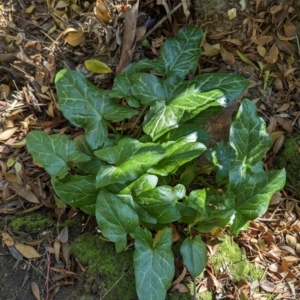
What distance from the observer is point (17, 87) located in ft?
7.75

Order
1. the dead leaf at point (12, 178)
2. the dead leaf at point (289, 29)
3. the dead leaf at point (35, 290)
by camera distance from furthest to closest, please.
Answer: the dead leaf at point (289, 29) < the dead leaf at point (12, 178) < the dead leaf at point (35, 290)

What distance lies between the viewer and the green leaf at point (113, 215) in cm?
180

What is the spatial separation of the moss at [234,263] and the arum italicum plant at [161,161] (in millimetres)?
144

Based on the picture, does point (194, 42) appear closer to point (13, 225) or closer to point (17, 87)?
point (17, 87)

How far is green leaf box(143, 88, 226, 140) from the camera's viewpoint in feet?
6.25

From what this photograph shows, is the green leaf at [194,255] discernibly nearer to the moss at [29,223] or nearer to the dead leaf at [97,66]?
the moss at [29,223]

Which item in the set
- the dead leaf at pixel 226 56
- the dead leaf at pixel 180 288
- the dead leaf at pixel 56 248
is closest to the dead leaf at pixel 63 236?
the dead leaf at pixel 56 248

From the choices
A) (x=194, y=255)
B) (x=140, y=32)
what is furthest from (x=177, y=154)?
(x=140, y=32)

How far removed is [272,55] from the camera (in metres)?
2.29

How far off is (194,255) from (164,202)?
26 cm

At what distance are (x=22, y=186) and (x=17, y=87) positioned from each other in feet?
1.84

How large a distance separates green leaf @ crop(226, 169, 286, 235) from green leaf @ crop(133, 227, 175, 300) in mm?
310

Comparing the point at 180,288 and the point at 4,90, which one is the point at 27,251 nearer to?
the point at 180,288

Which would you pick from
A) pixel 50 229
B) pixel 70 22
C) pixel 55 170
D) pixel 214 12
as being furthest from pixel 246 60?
pixel 50 229
